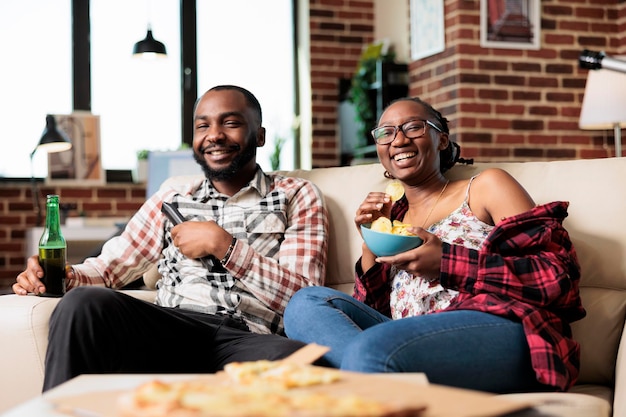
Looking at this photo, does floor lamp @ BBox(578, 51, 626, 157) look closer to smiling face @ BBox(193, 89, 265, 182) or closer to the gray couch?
the gray couch

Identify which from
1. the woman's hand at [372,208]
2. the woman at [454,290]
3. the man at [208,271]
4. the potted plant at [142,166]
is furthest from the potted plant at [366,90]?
the woman's hand at [372,208]

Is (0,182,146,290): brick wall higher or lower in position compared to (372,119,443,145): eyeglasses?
lower

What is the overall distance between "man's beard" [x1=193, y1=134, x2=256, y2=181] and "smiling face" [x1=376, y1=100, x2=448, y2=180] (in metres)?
0.41

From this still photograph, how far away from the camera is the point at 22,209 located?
5.23 m

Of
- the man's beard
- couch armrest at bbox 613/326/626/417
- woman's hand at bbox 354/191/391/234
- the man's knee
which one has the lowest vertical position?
couch armrest at bbox 613/326/626/417

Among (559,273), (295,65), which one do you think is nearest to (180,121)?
(295,65)

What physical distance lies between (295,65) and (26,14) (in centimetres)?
182

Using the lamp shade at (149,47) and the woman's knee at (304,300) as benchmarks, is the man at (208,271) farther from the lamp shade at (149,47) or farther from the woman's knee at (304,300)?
the lamp shade at (149,47)

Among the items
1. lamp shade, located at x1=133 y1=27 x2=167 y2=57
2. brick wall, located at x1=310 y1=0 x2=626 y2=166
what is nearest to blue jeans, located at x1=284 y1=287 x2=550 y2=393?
brick wall, located at x1=310 y1=0 x2=626 y2=166

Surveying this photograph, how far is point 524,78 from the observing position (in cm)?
459

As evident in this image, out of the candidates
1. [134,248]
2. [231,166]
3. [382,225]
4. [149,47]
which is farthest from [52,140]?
[382,225]

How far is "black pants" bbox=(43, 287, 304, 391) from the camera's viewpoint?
5.45 ft

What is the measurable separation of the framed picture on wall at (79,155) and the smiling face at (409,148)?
3.55 meters

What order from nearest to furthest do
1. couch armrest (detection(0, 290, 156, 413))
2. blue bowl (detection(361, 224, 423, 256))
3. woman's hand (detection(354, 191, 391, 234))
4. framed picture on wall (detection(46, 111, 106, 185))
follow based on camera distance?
1. blue bowl (detection(361, 224, 423, 256))
2. couch armrest (detection(0, 290, 156, 413))
3. woman's hand (detection(354, 191, 391, 234))
4. framed picture on wall (detection(46, 111, 106, 185))
